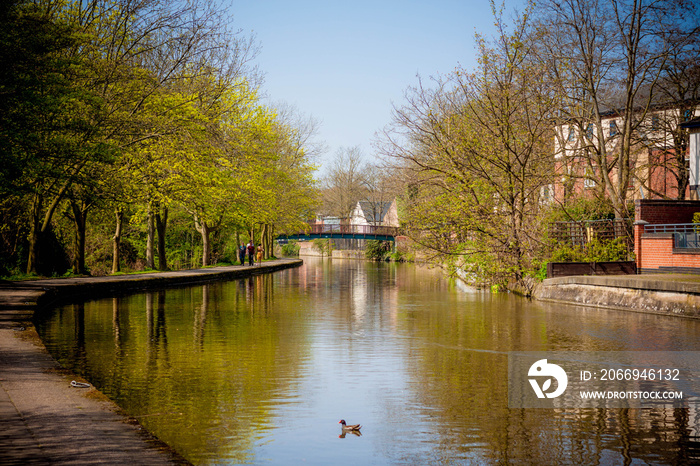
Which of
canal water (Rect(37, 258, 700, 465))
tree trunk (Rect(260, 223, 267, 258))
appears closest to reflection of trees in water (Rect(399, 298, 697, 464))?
canal water (Rect(37, 258, 700, 465))

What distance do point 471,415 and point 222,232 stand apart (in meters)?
50.9

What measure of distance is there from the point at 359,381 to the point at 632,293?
492 inches

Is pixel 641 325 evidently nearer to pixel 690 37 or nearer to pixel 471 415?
pixel 471 415

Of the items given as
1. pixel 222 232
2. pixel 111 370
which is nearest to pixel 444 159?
pixel 111 370

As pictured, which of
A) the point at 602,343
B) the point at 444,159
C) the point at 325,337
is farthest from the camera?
the point at 444,159

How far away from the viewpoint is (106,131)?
2634 cm

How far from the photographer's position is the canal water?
7094mm

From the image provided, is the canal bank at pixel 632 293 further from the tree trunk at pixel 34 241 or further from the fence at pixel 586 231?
the tree trunk at pixel 34 241

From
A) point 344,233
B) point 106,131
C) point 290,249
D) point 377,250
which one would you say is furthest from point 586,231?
point 290,249

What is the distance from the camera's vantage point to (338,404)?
8.97 metres

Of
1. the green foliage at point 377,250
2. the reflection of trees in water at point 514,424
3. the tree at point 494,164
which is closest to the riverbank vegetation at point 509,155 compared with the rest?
the tree at point 494,164

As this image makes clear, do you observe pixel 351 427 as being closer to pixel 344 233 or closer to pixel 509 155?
pixel 509 155

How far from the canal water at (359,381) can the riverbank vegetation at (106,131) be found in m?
5.45

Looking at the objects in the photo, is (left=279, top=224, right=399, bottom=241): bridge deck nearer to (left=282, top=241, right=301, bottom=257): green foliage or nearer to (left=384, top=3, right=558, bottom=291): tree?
(left=282, top=241, right=301, bottom=257): green foliage
